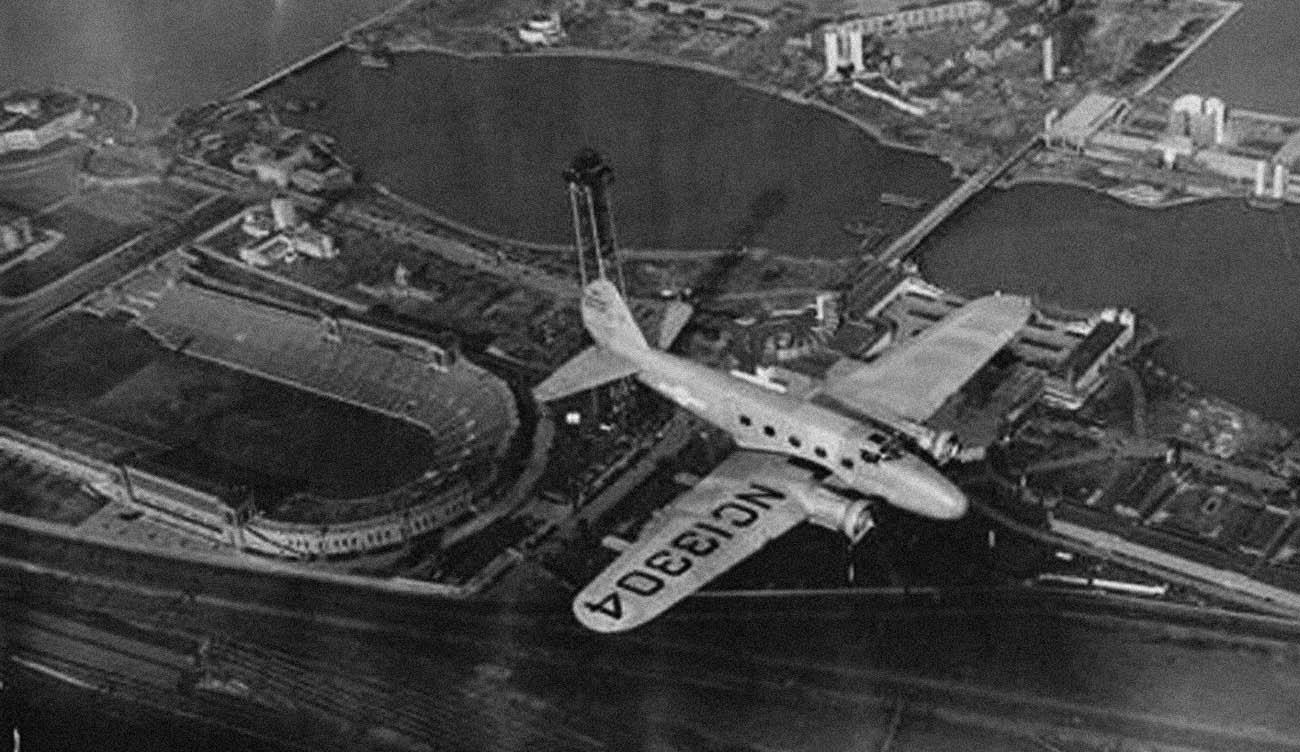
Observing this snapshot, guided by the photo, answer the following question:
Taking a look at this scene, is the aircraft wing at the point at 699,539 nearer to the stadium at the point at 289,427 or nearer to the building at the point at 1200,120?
the stadium at the point at 289,427

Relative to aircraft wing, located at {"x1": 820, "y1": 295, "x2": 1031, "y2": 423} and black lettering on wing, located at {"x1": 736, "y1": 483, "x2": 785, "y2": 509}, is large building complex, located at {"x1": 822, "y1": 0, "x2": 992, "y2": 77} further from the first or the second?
black lettering on wing, located at {"x1": 736, "y1": 483, "x2": 785, "y2": 509}

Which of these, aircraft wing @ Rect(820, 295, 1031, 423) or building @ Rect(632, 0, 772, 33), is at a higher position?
building @ Rect(632, 0, 772, 33)

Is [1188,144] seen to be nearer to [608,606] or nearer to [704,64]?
[704,64]

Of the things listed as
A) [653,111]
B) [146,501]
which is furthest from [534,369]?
[653,111]

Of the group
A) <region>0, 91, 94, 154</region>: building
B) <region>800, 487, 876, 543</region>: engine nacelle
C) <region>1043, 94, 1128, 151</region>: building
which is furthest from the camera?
<region>0, 91, 94, 154</region>: building

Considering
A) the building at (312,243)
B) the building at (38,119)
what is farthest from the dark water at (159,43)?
the building at (312,243)

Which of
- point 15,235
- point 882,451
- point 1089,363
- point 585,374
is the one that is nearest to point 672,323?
point 585,374

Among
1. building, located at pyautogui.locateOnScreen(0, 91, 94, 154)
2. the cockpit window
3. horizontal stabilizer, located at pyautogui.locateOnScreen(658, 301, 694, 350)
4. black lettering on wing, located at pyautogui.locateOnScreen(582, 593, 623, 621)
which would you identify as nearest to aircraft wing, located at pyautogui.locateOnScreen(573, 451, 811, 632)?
black lettering on wing, located at pyautogui.locateOnScreen(582, 593, 623, 621)

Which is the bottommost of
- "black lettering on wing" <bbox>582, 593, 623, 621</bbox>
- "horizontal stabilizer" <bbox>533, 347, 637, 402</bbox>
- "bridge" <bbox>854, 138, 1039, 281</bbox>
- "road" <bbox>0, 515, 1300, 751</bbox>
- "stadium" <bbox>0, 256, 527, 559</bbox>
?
"road" <bbox>0, 515, 1300, 751</bbox>
